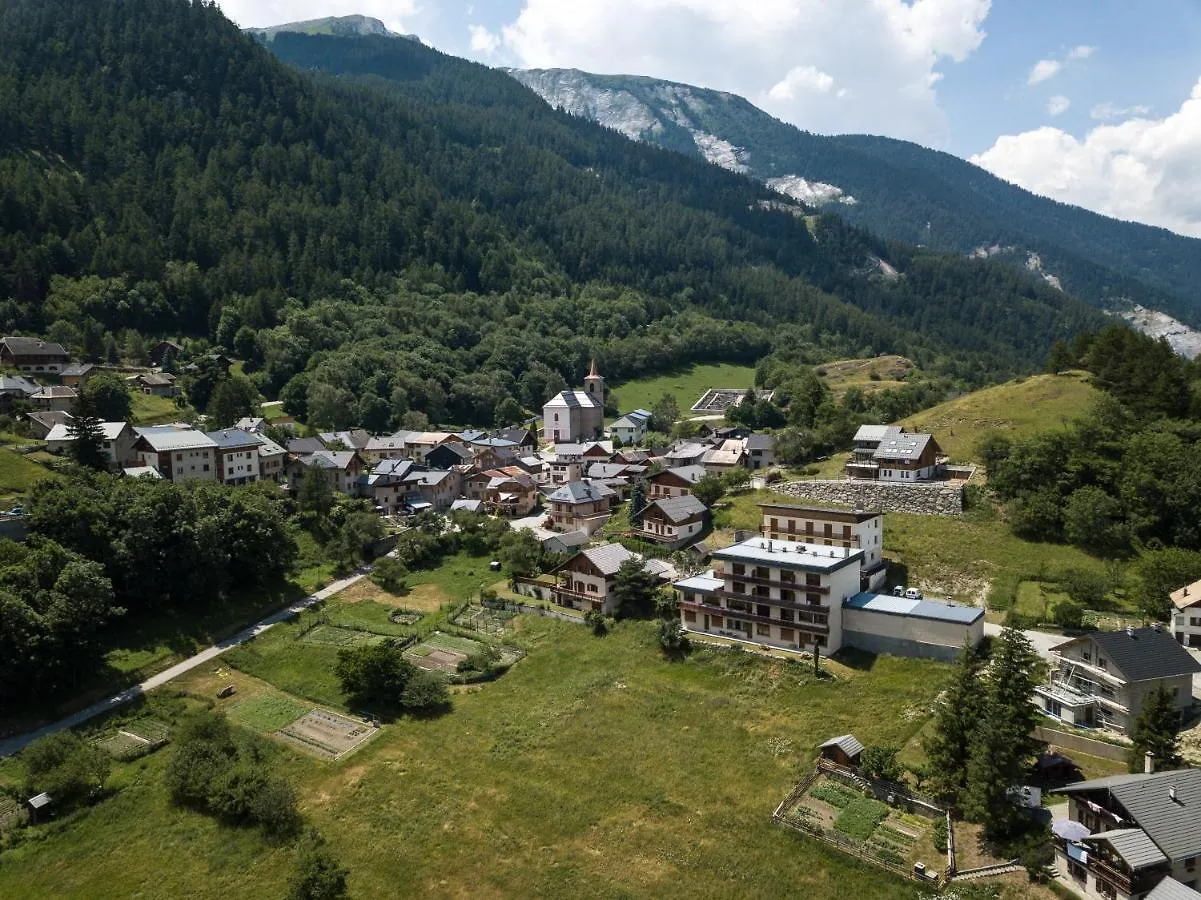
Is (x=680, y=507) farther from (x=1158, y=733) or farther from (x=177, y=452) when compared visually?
(x=177, y=452)

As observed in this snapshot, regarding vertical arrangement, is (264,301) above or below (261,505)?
above

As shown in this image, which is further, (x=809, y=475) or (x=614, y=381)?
(x=614, y=381)

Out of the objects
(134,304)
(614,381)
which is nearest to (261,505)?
(134,304)

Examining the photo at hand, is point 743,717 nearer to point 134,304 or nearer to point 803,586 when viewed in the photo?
point 803,586

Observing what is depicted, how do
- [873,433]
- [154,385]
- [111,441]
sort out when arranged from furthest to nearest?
[154,385] → [873,433] → [111,441]

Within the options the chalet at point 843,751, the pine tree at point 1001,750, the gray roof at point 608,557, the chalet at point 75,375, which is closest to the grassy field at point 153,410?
the chalet at point 75,375

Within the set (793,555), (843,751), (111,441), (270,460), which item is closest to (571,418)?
(270,460)
